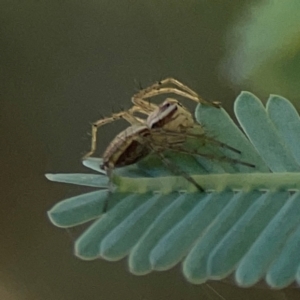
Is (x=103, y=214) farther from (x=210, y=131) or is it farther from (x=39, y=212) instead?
(x=39, y=212)

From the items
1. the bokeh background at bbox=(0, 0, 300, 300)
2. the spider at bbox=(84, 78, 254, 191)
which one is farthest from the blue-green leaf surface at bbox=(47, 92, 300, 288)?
the bokeh background at bbox=(0, 0, 300, 300)

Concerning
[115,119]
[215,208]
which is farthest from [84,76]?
[215,208]

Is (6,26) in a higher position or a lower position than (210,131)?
higher

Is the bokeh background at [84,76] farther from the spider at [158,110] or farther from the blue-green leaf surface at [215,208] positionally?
the blue-green leaf surface at [215,208]

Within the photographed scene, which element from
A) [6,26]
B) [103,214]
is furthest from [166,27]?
[103,214]

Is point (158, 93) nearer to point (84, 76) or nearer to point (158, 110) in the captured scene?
point (158, 110)

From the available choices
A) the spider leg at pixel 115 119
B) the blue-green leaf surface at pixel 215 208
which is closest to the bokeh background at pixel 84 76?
the spider leg at pixel 115 119
